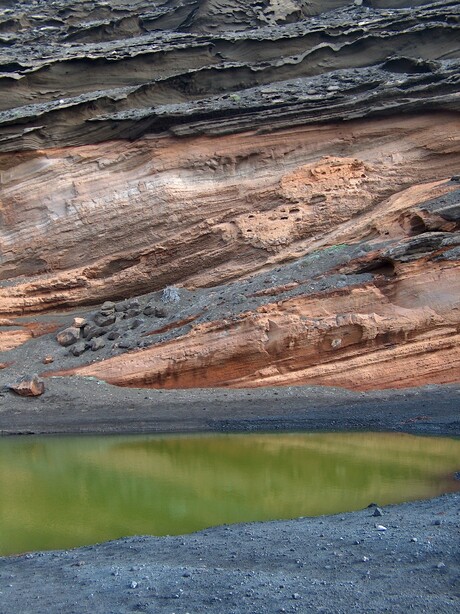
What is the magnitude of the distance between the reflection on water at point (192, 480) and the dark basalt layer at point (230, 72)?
11.6 metres

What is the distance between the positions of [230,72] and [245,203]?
593 cm

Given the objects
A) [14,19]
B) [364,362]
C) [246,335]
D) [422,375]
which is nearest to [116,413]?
[246,335]

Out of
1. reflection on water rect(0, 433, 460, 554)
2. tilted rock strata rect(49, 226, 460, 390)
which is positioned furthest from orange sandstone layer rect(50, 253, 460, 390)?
reflection on water rect(0, 433, 460, 554)

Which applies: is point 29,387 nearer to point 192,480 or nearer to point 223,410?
point 223,410

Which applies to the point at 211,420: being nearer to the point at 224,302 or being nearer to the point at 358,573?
the point at 224,302

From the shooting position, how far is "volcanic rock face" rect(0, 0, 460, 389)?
17906mm

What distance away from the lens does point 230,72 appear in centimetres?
2494

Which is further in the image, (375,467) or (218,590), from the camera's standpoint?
(375,467)

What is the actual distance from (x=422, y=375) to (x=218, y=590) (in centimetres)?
1233

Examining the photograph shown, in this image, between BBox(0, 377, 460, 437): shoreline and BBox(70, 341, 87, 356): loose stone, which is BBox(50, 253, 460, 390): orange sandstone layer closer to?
BBox(0, 377, 460, 437): shoreline

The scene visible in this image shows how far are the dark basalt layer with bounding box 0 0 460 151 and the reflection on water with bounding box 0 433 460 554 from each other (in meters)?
11.6

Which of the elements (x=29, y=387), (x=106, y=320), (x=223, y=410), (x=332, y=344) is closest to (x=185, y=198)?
(x=106, y=320)

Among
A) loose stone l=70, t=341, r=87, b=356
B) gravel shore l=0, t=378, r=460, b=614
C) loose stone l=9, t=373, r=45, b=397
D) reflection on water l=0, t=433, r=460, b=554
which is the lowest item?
loose stone l=9, t=373, r=45, b=397

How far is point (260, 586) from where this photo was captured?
6188 mm
